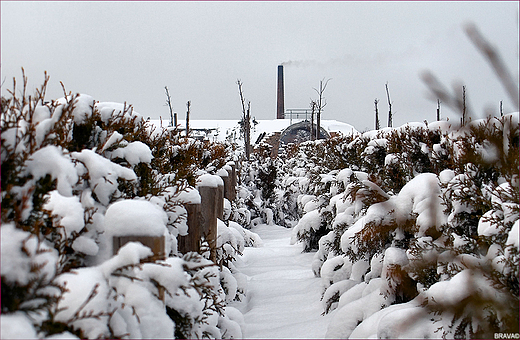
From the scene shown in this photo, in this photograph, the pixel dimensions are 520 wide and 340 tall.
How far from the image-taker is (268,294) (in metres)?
4.90

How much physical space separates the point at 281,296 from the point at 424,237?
2171 mm

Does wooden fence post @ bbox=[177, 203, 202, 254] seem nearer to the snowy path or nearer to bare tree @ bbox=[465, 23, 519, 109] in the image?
the snowy path

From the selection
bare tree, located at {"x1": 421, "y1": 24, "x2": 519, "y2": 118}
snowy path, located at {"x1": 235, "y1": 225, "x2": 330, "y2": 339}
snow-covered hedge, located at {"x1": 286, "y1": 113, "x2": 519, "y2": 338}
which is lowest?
snowy path, located at {"x1": 235, "y1": 225, "x2": 330, "y2": 339}

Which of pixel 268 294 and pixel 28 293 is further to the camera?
pixel 268 294

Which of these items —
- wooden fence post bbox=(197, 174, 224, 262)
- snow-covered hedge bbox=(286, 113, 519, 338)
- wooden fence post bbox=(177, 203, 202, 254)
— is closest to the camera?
snow-covered hedge bbox=(286, 113, 519, 338)

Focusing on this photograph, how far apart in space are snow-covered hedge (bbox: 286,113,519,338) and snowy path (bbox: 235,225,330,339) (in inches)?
11.1

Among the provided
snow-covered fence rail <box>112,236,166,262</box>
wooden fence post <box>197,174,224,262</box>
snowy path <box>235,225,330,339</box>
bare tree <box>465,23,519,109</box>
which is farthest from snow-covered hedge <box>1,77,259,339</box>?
snowy path <box>235,225,330,339</box>

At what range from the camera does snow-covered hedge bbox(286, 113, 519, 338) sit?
2248 millimetres

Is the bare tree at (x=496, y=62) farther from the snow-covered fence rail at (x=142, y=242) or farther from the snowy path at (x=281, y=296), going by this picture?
the snowy path at (x=281, y=296)

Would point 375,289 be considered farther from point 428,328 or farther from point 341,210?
point 341,210

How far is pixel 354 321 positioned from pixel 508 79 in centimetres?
313

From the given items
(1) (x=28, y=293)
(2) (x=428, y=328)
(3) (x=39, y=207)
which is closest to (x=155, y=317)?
(1) (x=28, y=293)

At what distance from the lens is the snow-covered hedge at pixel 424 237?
2.25 metres

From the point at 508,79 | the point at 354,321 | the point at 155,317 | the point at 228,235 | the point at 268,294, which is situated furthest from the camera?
the point at 268,294
